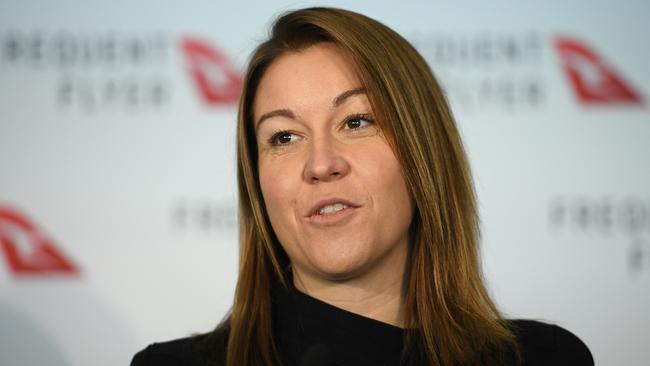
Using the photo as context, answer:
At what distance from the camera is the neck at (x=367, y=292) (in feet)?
3.55

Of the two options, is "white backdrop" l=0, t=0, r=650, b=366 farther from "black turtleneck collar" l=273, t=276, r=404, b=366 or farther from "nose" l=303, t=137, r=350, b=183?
"nose" l=303, t=137, r=350, b=183

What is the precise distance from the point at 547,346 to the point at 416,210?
0.34 metres

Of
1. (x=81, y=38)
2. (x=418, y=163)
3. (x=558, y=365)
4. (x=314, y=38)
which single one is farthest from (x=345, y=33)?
(x=81, y=38)

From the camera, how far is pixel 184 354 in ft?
3.71

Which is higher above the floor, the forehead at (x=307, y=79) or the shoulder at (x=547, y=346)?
the forehead at (x=307, y=79)

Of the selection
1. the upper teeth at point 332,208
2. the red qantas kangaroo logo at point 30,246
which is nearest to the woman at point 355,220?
the upper teeth at point 332,208

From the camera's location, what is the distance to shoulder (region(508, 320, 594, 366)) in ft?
3.82

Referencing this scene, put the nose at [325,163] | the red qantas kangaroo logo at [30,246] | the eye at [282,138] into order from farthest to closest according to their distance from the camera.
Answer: the red qantas kangaroo logo at [30,246] → the eye at [282,138] → the nose at [325,163]

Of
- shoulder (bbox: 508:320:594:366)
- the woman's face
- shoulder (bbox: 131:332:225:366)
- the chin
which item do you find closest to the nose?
the woman's face

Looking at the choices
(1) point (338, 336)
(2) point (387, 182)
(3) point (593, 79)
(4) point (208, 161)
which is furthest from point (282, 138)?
(3) point (593, 79)

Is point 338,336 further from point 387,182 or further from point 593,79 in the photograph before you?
point 593,79

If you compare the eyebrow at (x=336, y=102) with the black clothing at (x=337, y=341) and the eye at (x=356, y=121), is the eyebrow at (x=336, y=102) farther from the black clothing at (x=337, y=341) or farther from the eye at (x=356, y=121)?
the black clothing at (x=337, y=341)

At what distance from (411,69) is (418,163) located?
0.18 metres

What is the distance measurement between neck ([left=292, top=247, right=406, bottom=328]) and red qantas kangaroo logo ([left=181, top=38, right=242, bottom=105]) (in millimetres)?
988
